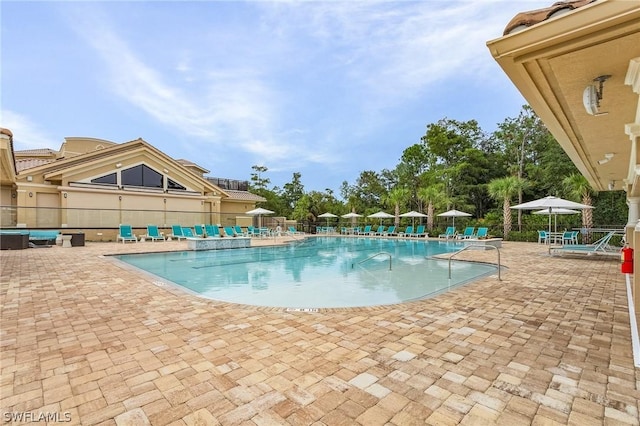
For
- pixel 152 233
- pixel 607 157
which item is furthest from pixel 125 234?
pixel 607 157

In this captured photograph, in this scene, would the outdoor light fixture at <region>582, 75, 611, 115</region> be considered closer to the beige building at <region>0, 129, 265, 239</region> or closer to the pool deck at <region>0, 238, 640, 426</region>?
the pool deck at <region>0, 238, 640, 426</region>

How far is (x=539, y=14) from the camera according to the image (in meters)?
2.09

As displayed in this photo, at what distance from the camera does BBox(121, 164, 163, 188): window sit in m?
20.2

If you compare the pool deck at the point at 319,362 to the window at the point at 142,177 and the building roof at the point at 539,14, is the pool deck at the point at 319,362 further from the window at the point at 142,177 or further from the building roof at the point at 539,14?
the window at the point at 142,177

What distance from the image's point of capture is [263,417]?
2.13 m

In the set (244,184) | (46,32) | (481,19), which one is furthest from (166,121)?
(481,19)

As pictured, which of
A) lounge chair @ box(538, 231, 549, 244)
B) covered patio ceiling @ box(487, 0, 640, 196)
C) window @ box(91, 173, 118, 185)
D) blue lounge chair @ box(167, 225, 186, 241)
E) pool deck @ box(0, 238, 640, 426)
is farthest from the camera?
blue lounge chair @ box(167, 225, 186, 241)

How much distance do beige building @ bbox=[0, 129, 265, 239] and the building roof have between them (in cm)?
1977

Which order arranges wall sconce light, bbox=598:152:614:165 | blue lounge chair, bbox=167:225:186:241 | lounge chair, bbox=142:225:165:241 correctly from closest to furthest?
1. wall sconce light, bbox=598:152:614:165
2. lounge chair, bbox=142:225:165:241
3. blue lounge chair, bbox=167:225:186:241

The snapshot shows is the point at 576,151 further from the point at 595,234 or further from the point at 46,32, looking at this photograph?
the point at 595,234

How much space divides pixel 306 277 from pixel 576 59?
742 cm

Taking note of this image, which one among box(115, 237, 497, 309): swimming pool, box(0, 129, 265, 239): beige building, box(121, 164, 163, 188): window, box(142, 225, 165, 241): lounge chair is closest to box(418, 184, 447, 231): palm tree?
Answer: box(115, 237, 497, 309): swimming pool

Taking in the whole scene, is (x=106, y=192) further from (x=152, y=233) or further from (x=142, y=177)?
(x=152, y=233)

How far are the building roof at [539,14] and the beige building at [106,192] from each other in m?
19.8
